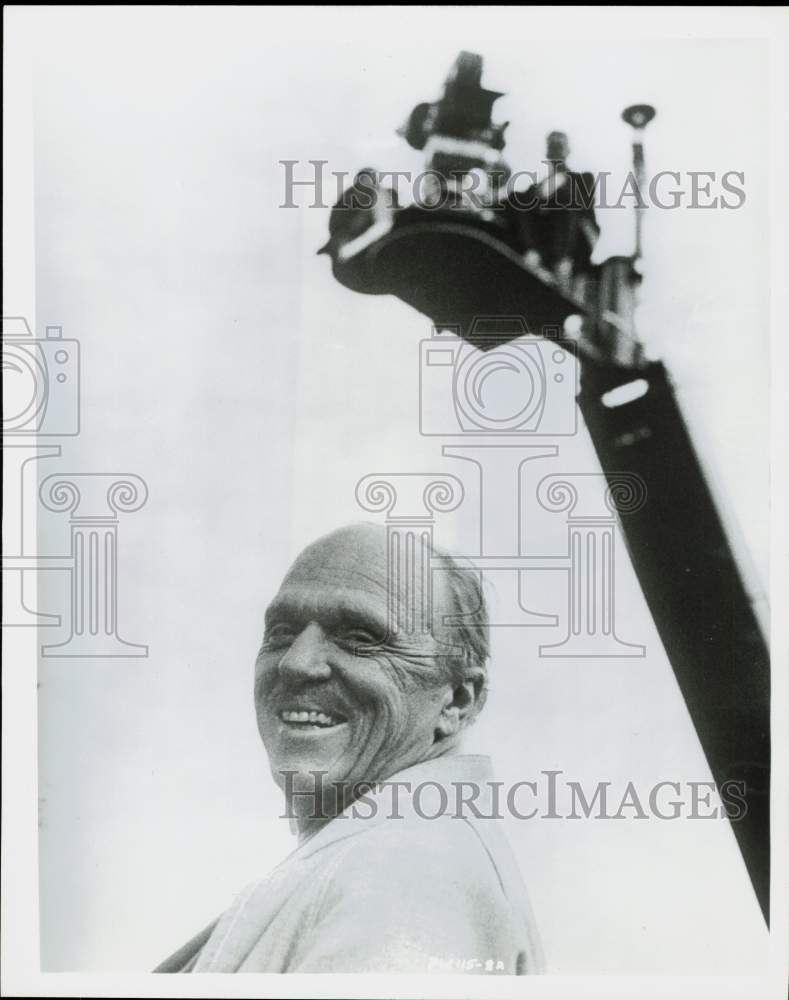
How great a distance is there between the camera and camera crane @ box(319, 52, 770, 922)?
83.3 inches

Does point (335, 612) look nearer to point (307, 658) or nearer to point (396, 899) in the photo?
point (307, 658)

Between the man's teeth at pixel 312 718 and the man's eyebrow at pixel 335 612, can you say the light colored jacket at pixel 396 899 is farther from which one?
the man's eyebrow at pixel 335 612

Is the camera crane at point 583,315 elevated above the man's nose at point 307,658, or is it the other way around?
the camera crane at point 583,315

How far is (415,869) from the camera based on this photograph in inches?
80.9

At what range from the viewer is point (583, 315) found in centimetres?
212

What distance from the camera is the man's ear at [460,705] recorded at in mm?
2100

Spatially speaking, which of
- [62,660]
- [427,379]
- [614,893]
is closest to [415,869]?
[614,893]

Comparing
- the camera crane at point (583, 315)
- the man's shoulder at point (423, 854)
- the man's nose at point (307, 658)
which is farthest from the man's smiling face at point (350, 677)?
the camera crane at point (583, 315)

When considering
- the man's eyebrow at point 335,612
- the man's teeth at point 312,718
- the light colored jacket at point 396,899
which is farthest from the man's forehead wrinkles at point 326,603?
the light colored jacket at point 396,899

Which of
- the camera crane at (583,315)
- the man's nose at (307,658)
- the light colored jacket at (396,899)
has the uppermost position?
the camera crane at (583,315)

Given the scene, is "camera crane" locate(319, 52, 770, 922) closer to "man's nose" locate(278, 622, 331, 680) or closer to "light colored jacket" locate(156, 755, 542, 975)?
"light colored jacket" locate(156, 755, 542, 975)

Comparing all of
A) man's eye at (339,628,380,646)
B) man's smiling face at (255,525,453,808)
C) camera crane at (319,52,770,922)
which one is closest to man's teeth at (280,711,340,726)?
man's smiling face at (255,525,453,808)

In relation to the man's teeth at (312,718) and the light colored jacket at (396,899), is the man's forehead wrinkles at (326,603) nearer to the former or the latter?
the man's teeth at (312,718)

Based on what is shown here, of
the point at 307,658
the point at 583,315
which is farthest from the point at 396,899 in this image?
the point at 583,315
